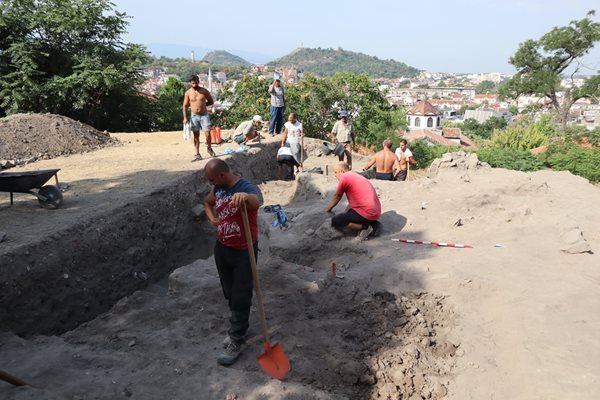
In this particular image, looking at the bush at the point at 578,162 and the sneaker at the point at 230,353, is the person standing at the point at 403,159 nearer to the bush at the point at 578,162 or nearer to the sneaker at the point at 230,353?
the sneaker at the point at 230,353

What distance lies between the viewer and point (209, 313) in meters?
4.66

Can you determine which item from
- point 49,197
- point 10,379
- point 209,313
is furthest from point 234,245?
point 49,197

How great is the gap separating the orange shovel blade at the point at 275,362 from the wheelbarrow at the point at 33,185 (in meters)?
4.18

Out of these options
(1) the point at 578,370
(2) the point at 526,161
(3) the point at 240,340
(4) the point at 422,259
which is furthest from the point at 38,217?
(2) the point at 526,161

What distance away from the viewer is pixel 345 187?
21.3ft

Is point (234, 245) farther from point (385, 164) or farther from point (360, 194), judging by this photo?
point (385, 164)

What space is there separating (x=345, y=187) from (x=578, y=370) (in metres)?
3.75

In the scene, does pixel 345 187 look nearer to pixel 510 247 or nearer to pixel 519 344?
pixel 510 247

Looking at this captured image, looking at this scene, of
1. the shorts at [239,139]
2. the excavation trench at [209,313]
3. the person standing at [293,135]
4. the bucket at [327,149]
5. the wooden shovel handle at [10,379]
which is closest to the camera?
the wooden shovel handle at [10,379]

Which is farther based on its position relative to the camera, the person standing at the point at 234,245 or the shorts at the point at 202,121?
the shorts at the point at 202,121

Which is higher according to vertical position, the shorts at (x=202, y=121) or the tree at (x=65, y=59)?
the tree at (x=65, y=59)

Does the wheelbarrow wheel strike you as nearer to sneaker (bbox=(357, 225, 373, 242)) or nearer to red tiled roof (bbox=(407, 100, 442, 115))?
sneaker (bbox=(357, 225, 373, 242))

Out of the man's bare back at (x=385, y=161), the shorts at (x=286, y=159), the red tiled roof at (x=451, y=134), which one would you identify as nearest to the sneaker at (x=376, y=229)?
Answer: the man's bare back at (x=385, y=161)

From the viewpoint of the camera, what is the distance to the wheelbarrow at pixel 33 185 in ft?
18.8
